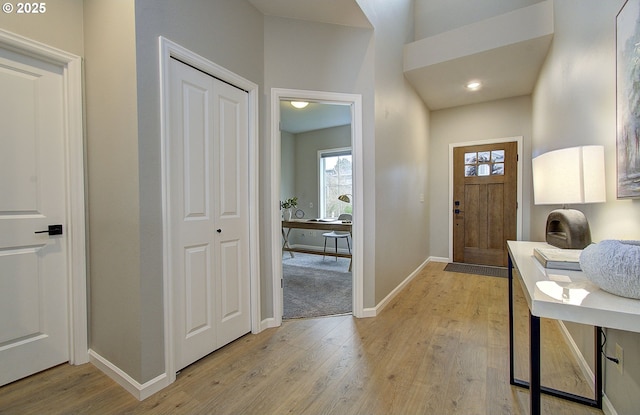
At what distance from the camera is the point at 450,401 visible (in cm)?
155

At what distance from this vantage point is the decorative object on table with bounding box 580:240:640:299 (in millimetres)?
792

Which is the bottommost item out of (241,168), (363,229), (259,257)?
(259,257)

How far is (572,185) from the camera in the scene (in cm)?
149

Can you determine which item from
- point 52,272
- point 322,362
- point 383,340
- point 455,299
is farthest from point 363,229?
point 52,272

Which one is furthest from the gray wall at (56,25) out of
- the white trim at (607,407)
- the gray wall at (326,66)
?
the white trim at (607,407)

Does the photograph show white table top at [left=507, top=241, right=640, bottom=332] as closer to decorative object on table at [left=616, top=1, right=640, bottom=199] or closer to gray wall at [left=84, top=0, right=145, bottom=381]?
decorative object on table at [left=616, top=1, right=640, bottom=199]

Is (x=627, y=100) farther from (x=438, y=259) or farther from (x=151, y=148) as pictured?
(x=438, y=259)

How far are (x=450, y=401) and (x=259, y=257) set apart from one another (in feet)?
5.18

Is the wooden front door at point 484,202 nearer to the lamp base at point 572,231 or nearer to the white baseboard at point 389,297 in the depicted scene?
the white baseboard at point 389,297

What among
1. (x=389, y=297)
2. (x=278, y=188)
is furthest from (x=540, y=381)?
(x=278, y=188)

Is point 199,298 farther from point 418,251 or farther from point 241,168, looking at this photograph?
point 418,251

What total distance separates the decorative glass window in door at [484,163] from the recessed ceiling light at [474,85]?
41.0 inches

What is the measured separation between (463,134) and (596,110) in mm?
3064

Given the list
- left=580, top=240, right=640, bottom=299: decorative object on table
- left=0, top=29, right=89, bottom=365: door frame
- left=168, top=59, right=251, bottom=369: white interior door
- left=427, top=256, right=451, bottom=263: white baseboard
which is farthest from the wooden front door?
left=0, top=29, right=89, bottom=365: door frame
